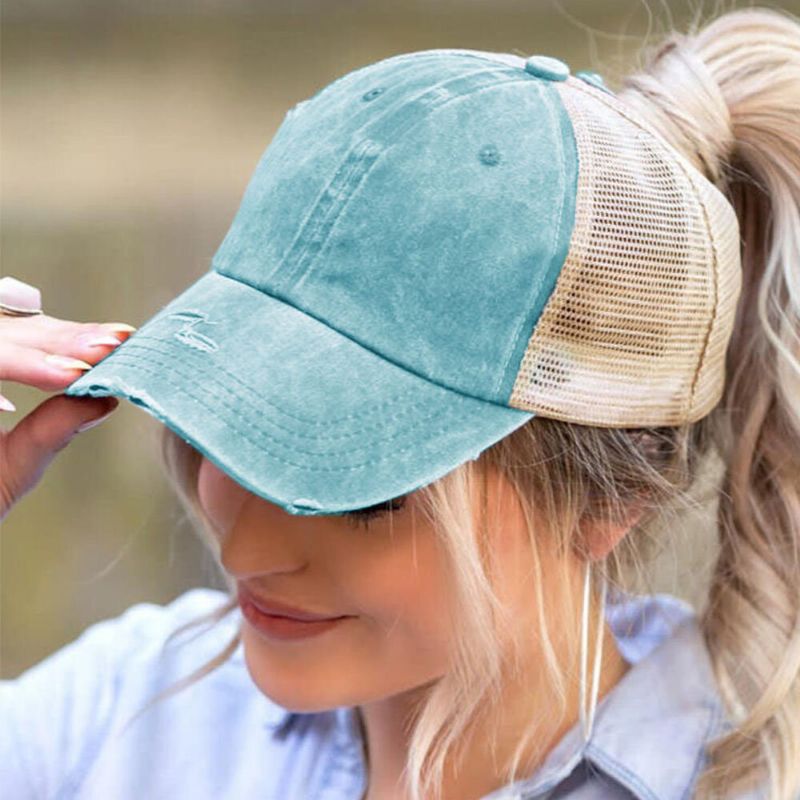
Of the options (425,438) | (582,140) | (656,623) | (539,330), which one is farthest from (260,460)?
(656,623)

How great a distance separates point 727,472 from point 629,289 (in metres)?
0.32

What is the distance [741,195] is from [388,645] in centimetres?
55

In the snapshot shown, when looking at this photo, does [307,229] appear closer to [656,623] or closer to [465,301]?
[465,301]

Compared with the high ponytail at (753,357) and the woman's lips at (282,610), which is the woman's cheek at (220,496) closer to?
the woman's lips at (282,610)

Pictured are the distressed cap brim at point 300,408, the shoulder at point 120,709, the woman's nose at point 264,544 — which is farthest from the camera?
the shoulder at point 120,709

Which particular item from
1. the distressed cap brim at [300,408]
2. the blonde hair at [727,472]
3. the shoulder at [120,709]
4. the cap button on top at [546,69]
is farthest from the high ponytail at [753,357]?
the shoulder at [120,709]

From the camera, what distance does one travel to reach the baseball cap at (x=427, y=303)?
0.98 metres

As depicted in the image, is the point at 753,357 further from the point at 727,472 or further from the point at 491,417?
the point at 491,417

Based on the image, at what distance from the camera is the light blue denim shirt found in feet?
3.92

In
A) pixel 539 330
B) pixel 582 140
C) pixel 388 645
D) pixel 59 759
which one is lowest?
pixel 59 759

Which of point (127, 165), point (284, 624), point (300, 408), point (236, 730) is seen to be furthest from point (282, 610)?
point (127, 165)

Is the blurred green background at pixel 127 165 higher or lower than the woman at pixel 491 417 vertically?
lower

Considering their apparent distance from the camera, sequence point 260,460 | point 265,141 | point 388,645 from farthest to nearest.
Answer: point 265,141, point 388,645, point 260,460

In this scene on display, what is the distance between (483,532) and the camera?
3.48 feet
